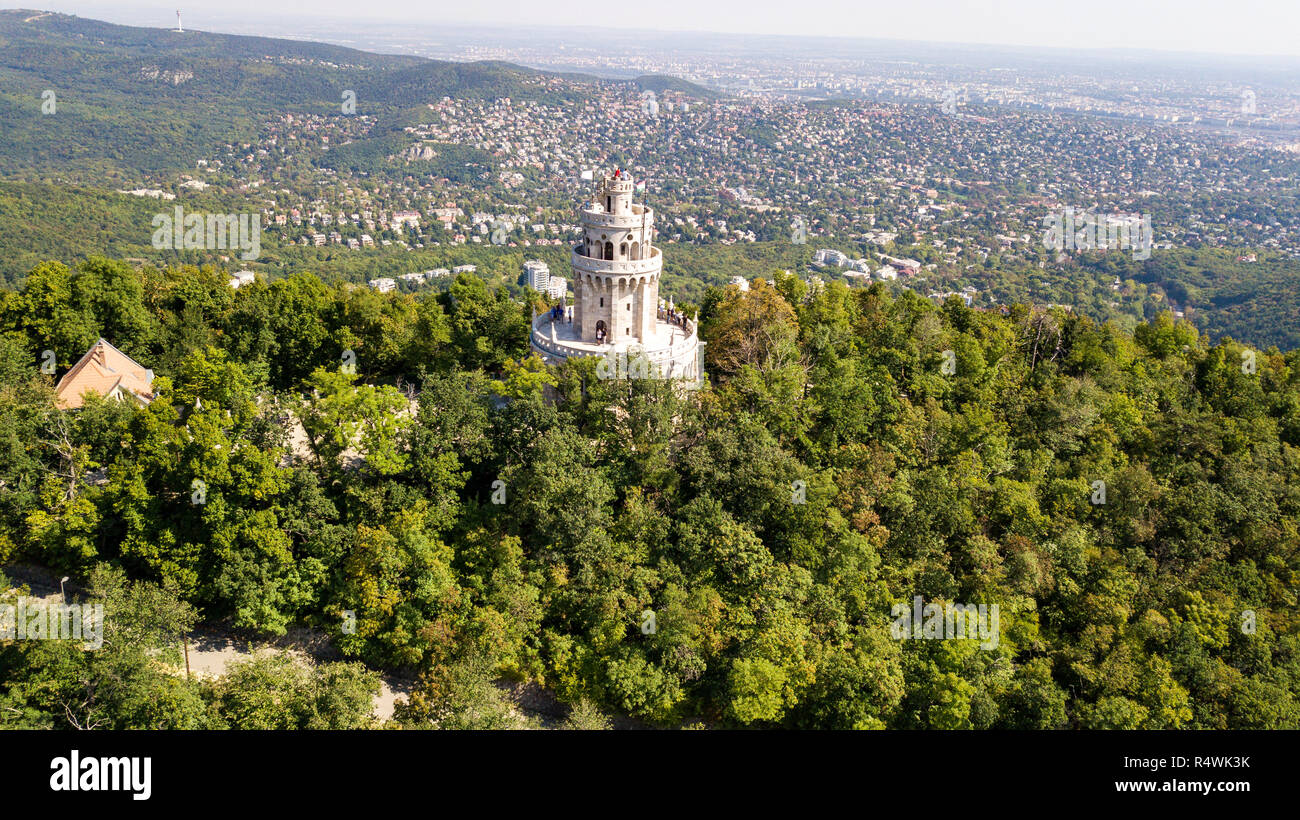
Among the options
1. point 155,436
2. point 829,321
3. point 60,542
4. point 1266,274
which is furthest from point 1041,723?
point 1266,274

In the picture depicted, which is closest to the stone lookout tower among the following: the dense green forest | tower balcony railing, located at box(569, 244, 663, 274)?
tower balcony railing, located at box(569, 244, 663, 274)

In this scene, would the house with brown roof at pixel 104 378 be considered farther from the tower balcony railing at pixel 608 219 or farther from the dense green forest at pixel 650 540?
the tower balcony railing at pixel 608 219

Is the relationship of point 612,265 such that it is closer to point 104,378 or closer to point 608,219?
point 608,219

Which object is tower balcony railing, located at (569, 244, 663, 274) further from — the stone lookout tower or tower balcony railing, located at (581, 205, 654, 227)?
tower balcony railing, located at (581, 205, 654, 227)

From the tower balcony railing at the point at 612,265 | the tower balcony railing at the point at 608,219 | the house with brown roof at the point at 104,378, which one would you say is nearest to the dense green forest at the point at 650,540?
the house with brown roof at the point at 104,378

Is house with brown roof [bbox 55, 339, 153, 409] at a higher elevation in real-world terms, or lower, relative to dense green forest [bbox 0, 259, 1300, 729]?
higher

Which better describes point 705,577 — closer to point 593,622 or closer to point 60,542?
point 593,622
